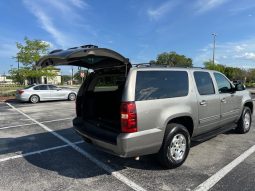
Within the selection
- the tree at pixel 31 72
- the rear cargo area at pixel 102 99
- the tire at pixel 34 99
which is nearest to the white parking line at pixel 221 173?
the rear cargo area at pixel 102 99

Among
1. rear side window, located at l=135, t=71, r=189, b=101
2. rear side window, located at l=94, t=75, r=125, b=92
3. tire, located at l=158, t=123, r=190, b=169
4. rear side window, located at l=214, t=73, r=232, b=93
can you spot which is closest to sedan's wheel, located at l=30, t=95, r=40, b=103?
rear side window, located at l=94, t=75, r=125, b=92

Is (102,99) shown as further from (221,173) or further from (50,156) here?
(221,173)

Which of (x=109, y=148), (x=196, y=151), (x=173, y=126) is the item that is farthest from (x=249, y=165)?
(x=109, y=148)

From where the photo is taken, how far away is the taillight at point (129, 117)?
397cm

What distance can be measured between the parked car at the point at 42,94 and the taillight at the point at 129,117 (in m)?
14.8

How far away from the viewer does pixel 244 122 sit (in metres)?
7.17

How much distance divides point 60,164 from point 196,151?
9.35 feet

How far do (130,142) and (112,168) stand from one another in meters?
1.00

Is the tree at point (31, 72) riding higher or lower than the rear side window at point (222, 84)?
higher

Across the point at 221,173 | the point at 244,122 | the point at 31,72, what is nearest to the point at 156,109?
the point at 221,173

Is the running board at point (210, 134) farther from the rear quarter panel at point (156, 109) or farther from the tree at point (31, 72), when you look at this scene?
the tree at point (31, 72)

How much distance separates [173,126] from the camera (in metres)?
4.57

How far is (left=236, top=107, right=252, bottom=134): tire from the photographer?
7066mm

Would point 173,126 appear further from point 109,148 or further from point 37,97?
point 37,97
